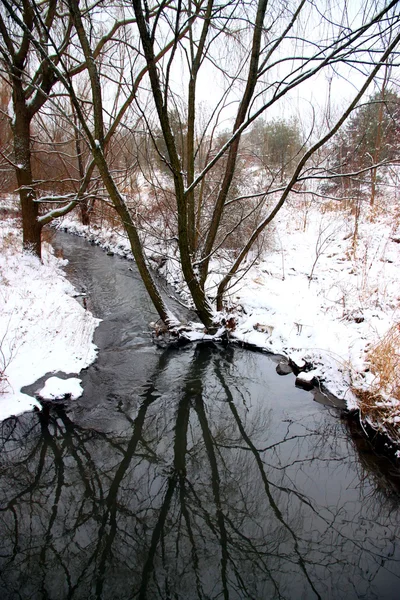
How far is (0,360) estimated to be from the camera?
4668 mm

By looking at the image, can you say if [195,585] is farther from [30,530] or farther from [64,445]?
[64,445]

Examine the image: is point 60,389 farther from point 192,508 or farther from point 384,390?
point 384,390

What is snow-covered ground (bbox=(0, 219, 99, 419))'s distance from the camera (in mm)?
4398

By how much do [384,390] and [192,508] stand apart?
7.74 feet

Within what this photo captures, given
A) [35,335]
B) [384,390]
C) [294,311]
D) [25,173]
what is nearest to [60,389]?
[35,335]

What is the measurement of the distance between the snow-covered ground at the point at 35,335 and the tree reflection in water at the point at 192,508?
1.45 feet

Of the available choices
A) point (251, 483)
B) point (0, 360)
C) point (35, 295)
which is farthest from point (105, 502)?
point (35, 295)

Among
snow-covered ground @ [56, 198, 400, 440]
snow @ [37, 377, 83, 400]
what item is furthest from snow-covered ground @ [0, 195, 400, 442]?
snow @ [37, 377, 83, 400]

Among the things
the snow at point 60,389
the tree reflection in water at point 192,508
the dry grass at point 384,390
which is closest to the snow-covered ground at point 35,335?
the snow at point 60,389

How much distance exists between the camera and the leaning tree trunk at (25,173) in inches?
307

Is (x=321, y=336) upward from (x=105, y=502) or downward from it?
upward

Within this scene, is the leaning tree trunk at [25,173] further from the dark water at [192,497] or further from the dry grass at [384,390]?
the dry grass at [384,390]

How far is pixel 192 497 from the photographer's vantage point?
307 centimetres

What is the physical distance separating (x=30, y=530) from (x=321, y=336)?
4.33 meters
